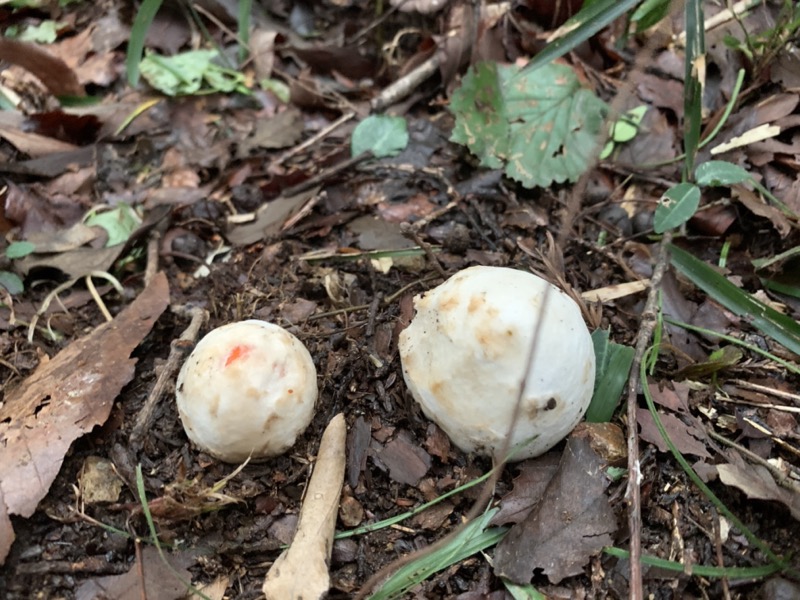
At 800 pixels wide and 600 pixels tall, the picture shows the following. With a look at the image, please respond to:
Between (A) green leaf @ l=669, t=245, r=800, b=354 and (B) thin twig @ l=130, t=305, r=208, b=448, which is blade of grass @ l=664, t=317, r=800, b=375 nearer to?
(A) green leaf @ l=669, t=245, r=800, b=354

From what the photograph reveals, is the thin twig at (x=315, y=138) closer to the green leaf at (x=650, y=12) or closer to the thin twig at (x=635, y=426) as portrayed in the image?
the green leaf at (x=650, y=12)

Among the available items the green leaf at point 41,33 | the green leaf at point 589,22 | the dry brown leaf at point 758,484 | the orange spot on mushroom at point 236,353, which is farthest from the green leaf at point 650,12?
the green leaf at point 41,33

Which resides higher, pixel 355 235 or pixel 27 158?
pixel 27 158

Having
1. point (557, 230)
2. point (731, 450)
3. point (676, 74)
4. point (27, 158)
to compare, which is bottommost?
point (731, 450)

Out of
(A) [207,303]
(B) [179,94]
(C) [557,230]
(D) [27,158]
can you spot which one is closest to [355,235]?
(A) [207,303]

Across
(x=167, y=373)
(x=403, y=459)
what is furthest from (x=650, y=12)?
(x=167, y=373)

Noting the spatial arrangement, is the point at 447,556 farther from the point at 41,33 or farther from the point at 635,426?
the point at 41,33

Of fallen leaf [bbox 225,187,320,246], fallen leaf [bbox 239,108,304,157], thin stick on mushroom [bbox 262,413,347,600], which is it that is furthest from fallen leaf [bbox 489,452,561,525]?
fallen leaf [bbox 239,108,304,157]

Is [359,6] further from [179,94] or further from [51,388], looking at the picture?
[51,388]
